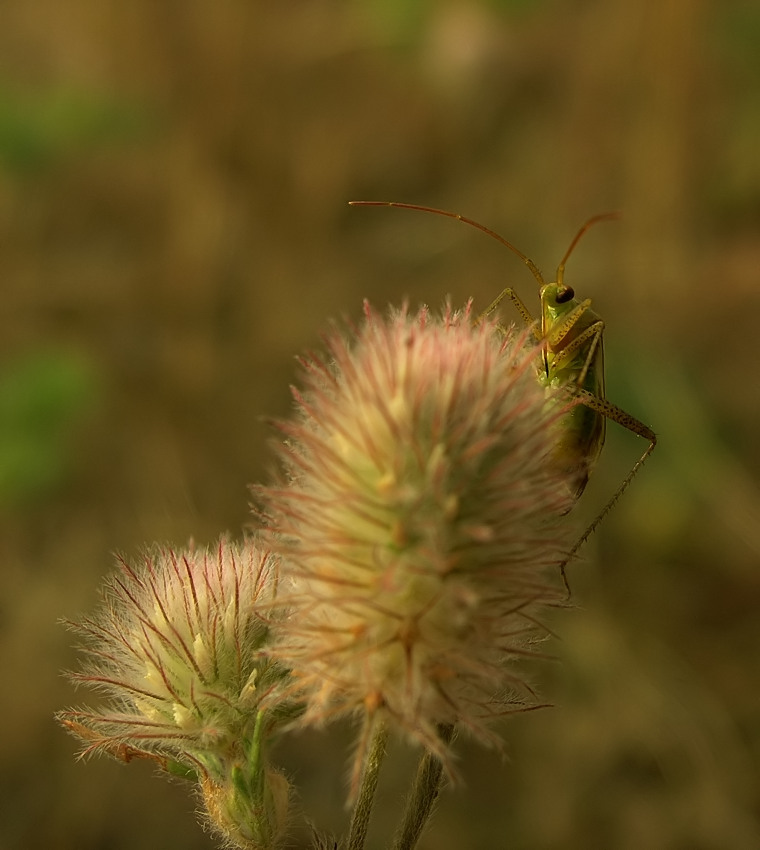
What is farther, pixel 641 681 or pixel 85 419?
pixel 85 419

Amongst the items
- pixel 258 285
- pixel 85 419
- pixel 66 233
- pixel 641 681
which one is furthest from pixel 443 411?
pixel 66 233

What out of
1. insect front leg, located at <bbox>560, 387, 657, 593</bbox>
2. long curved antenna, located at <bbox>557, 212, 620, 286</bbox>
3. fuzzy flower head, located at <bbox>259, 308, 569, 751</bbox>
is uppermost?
long curved antenna, located at <bbox>557, 212, 620, 286</bbox>

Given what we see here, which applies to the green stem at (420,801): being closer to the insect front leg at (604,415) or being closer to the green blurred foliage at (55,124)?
the insect front leg at (604,415)

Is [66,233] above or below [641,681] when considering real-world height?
above

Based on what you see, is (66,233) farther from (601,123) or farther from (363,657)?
(363,657)

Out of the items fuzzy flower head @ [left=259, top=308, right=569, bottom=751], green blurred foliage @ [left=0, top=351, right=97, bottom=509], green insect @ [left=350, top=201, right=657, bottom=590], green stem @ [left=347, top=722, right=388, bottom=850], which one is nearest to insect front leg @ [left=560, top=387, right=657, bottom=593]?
green insect @ [left=350, top=201, right=657, bottom=590]

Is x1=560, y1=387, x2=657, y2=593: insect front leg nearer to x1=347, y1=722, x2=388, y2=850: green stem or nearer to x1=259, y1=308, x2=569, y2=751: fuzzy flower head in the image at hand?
x1=259, y1=308, x2=569, y2=751: fuzzy flower head

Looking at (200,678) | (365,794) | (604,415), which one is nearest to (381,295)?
(604,415)
